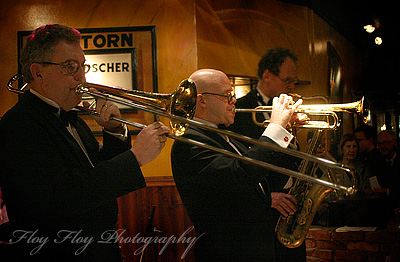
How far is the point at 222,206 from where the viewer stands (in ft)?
5.98

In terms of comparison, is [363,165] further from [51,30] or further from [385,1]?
[51,30]

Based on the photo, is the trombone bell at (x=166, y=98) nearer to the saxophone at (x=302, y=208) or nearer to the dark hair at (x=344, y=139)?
the saxophone at (x=302, y=208)

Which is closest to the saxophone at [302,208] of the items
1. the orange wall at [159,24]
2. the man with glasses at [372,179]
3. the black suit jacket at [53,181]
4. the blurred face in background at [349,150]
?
the man with glasses at [372,179]

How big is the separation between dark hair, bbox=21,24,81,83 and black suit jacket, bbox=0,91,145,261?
144 mm

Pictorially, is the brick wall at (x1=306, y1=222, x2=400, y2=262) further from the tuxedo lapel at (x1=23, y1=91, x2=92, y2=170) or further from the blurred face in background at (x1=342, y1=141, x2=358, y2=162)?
the tuxedo lapel at (x1=23, y1=91, x2=92, y2=170)

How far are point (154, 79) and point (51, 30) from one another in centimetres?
175

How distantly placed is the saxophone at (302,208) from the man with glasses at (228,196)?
38cm

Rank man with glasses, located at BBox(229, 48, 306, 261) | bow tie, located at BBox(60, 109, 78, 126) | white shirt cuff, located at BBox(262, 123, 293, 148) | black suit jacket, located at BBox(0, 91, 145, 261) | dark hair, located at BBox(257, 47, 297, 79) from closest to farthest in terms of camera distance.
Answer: black suit jacket, located at BBox(0, 91, 145, 261)
bow tie, located at BBox(60, 109, 78, 126)
white shirt cuff, located at BBox(262, 123, 293, 148)
man with glasses, located at BBox(229, 48, 306, 261)
dark hair, located at BBox(257, 47, 297, 79)

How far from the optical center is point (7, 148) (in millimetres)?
1416

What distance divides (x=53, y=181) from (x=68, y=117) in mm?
393

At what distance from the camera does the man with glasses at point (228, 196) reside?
5.81ft

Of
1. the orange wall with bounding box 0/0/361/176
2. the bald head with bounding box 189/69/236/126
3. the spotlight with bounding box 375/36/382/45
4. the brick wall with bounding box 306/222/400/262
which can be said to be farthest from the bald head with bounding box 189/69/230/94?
the spotlight with bounding box 375/36/382/45

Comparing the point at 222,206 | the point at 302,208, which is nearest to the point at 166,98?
the point at 222,206

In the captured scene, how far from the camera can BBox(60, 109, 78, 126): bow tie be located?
1.66 m
